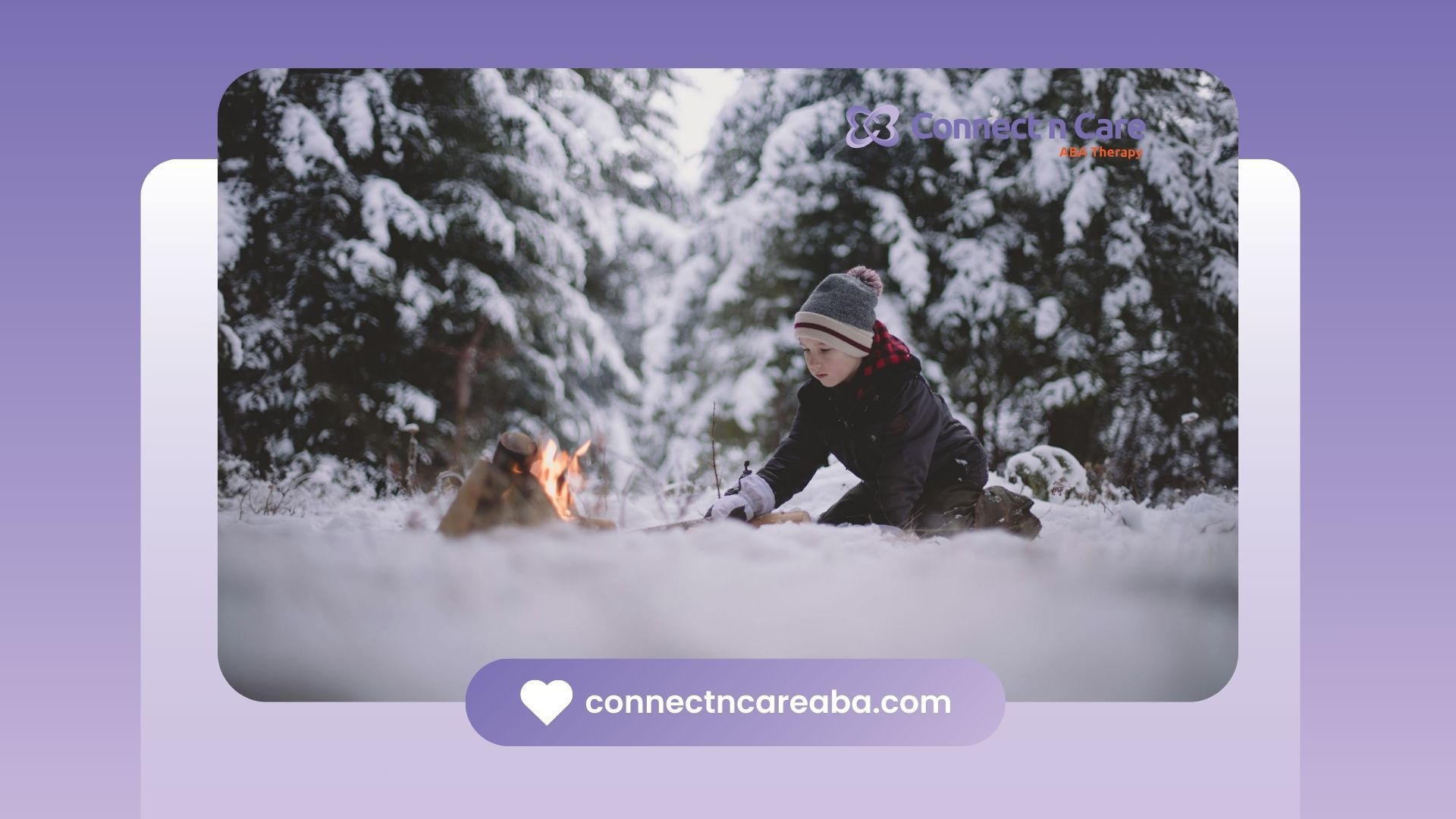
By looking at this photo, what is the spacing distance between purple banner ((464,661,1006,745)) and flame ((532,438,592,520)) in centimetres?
33

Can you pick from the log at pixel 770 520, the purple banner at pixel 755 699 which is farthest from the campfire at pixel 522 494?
the purple banner at pixel 755 699

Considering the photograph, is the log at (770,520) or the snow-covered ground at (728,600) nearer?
the snow-covered ground at (728,600)

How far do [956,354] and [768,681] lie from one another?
813mm

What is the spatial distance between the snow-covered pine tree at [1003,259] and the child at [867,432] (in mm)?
48

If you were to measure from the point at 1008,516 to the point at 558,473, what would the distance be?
38.2 inches

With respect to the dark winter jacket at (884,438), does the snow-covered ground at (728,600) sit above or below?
below

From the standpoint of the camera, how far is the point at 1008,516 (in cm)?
206

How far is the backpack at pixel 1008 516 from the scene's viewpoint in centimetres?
205

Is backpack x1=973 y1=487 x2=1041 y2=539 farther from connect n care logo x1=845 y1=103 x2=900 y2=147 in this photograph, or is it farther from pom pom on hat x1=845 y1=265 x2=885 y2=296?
connect n care logo x1=845 y1=103 x2=900 y2=147

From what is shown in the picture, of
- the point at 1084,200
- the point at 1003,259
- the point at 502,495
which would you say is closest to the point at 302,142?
the point at 502,495

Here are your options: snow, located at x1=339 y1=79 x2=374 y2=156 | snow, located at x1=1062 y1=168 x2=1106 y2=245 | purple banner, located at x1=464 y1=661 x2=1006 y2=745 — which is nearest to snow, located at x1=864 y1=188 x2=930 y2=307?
snow, located at x1=1062 y1=168 x2=1106 y2=245

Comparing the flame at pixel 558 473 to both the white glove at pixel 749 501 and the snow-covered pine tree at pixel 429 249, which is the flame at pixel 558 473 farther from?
the white glove at pixel 749 501
